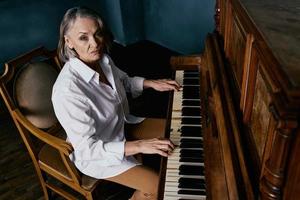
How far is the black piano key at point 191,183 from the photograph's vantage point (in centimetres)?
131

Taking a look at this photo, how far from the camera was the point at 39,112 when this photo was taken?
1.83 m

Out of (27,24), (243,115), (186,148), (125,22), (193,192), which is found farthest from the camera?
(125,22)

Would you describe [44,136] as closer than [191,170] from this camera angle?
No

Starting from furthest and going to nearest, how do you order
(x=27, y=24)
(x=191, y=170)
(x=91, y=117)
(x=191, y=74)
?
(x=27, y=24), (x=191, y=74), (x=91, y=117), (x=191, y=170)

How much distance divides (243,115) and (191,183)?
0.39 metres

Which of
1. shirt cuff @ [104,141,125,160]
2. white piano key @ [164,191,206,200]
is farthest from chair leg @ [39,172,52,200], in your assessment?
white piano key @ [164,191,206,200]

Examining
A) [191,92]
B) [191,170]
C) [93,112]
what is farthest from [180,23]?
[191,170]

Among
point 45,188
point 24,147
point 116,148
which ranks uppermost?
point 116,148

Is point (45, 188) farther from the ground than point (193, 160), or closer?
closer

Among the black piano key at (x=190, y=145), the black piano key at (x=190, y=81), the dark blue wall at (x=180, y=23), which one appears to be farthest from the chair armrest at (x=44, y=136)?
the dark blue wall at (x=180, y=23)

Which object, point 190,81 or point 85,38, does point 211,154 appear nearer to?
point 190,81

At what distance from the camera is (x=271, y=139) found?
780mm

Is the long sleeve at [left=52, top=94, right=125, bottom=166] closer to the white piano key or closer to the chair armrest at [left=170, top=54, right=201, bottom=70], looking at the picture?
the white piano key

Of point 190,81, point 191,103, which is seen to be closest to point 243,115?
point 191,103
